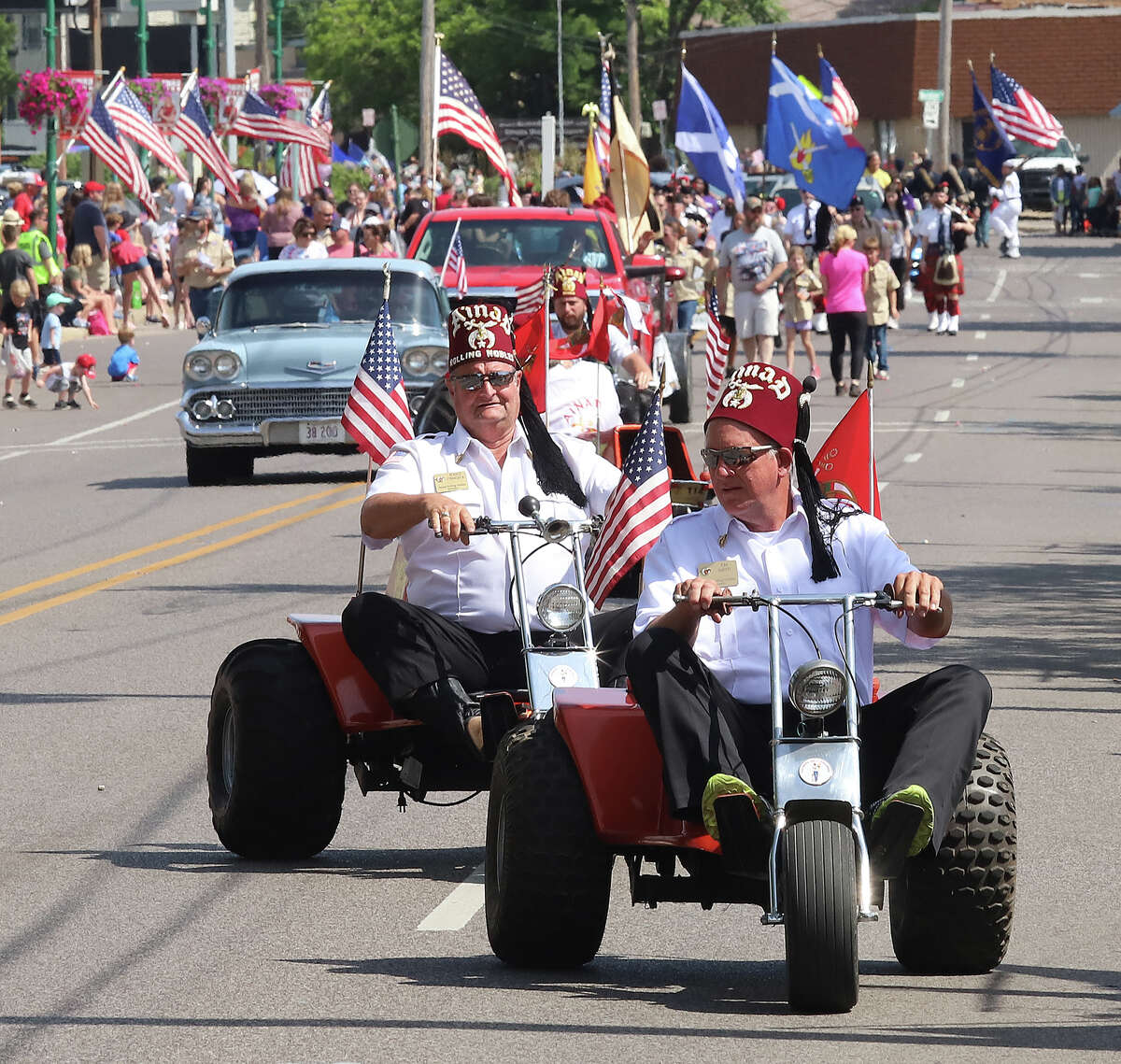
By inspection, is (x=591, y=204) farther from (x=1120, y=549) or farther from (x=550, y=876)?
(x=550, y=876)

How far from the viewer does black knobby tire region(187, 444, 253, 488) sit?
20.6 metres

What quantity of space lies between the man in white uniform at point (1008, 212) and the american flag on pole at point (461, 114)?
2481cm

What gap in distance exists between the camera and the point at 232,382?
66.2 feet

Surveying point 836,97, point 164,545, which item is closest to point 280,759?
point 164,545

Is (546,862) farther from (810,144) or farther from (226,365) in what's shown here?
(810,144)

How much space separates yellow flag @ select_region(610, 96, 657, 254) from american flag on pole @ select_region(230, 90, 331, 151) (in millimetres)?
13690

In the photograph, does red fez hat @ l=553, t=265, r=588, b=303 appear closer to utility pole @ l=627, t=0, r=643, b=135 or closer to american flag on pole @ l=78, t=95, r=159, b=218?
american flag on pole @ l=78, t=95, r=159, b=218

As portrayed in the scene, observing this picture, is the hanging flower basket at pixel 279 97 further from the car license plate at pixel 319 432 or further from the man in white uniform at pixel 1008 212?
the car license plate at pixel 319 432

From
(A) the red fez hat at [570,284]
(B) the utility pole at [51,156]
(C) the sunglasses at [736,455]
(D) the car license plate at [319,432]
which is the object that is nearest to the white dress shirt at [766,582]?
(C) the sunglasses at [736,455]

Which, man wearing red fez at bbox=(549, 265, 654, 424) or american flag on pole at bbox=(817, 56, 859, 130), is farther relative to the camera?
american flag on pole at bbox=(817, 56, 859, 130)

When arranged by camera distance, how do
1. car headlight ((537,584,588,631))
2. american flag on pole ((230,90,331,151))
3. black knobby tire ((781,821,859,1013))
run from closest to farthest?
black knobby tire ((781,821,859,1013)), car headlight ((537,584,588,631)), american flag on pole ((230,90,331,151))

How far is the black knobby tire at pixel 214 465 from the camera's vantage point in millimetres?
20625

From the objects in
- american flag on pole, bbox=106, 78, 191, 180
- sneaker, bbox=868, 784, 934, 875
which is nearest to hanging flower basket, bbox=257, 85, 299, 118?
american flag on pole, bbox=106, 78, 191, 180

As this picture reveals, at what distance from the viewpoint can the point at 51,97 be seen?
1599 inches
